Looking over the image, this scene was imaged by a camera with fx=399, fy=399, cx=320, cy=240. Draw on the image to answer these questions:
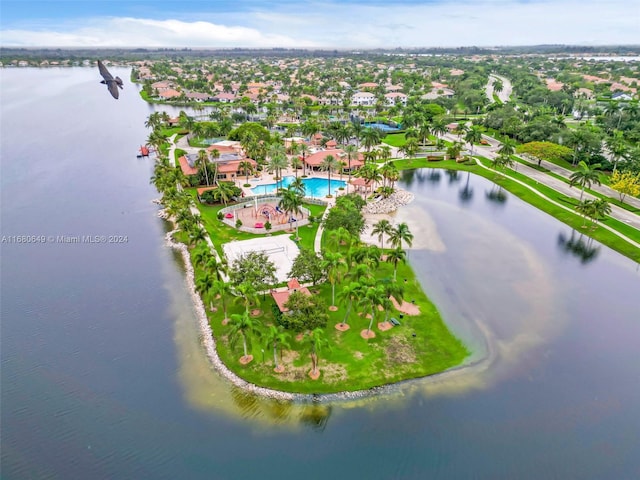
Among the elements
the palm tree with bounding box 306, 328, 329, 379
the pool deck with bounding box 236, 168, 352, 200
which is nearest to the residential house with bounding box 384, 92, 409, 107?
the pool deck with bounding box 236, 168, 352, 200

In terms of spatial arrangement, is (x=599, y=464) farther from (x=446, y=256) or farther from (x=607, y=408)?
(x=446, y=256)

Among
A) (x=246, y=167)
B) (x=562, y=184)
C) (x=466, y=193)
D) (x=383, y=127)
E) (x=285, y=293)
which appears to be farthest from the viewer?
(x=383, y=127)

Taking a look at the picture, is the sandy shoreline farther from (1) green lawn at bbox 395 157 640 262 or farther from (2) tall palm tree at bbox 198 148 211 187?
(1) green lawn at bbox 395 157 640 262

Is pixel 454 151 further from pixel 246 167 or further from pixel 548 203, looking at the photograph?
pixel 246 167

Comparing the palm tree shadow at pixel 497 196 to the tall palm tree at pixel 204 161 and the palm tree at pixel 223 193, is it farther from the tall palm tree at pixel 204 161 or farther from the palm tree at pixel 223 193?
the tall palm tree at pixel 204 161

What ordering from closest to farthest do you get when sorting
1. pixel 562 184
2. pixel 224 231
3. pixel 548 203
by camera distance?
pixel 224 231
pixel 548 203
pixel 562 184

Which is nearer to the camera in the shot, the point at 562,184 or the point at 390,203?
the point at 390,203

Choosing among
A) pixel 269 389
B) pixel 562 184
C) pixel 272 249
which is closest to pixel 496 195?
pixel 562 184

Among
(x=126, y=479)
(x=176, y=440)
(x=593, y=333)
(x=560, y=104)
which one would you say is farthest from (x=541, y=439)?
(x=560, y=104)
